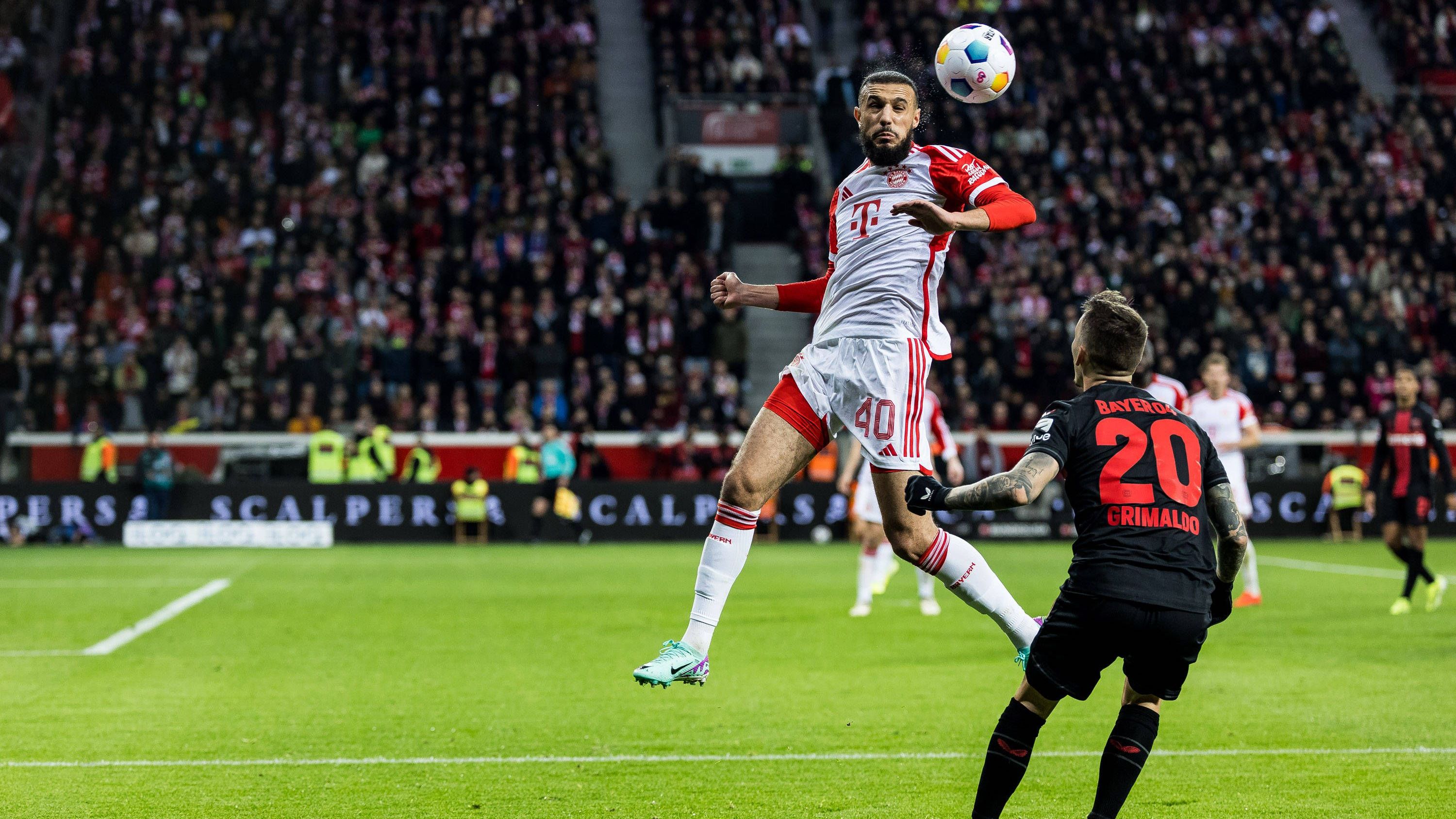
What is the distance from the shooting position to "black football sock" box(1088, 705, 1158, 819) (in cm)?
472

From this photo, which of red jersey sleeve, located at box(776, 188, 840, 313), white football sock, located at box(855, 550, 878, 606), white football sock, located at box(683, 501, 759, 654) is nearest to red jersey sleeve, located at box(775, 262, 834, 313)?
red jersey sleeve, located at box(776, 188, 840, 313)

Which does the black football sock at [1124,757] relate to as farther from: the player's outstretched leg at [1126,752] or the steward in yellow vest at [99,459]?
the steward in yellow vest at [99,459]

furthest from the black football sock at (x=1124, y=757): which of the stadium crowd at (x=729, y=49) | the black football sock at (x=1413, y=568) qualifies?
the stadium crowd at (x=729, y=49)

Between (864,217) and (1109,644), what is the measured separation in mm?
2187

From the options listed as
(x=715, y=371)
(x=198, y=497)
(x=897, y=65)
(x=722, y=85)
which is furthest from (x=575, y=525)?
(x=897, y=65)

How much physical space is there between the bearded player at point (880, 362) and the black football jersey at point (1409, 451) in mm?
8426

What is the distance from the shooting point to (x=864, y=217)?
6000 millimetres

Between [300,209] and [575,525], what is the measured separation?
8715mm

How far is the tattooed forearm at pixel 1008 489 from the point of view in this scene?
169 inches

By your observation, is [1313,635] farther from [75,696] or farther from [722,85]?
[722,85]

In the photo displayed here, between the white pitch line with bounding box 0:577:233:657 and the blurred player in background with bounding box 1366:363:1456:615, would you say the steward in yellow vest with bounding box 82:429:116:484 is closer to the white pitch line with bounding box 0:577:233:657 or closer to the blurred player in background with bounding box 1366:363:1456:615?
the white pitch line with bounding box 0:577:233:657

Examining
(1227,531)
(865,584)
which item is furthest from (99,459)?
→ (1227,531)

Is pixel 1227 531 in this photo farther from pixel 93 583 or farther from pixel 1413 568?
pixel 93 583

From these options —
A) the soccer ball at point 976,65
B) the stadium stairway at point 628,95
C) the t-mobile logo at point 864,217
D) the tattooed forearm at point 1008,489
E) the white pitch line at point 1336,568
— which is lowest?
the white pitch line at point 1336,568
